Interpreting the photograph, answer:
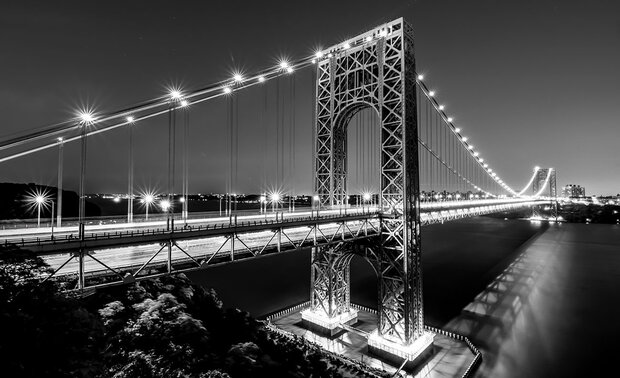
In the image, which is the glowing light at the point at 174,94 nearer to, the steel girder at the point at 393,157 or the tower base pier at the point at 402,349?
the steel girder at the point at 393,157

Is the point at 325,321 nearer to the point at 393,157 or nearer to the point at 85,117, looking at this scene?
the point at 393,157

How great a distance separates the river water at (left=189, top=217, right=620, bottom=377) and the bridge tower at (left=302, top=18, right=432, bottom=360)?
611cm

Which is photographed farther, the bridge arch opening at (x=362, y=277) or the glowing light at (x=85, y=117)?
the bridge arch opening at (x=362, y=277)

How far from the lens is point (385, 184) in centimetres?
2123

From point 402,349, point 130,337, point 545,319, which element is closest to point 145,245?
point 130,337

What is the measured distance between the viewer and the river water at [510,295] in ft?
70.6

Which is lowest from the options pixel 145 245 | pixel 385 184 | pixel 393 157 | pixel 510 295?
pixel 510 295

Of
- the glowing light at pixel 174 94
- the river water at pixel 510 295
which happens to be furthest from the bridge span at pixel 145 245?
the river water at pixel 510 295

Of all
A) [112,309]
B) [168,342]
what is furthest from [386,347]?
[112,309]

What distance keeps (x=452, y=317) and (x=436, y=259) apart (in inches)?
1094

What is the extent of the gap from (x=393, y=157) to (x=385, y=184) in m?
2.05

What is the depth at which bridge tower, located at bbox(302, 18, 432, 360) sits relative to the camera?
1984 centimetres

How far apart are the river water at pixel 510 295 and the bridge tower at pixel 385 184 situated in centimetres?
611

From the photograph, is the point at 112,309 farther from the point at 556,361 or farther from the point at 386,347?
the point at 556,361
